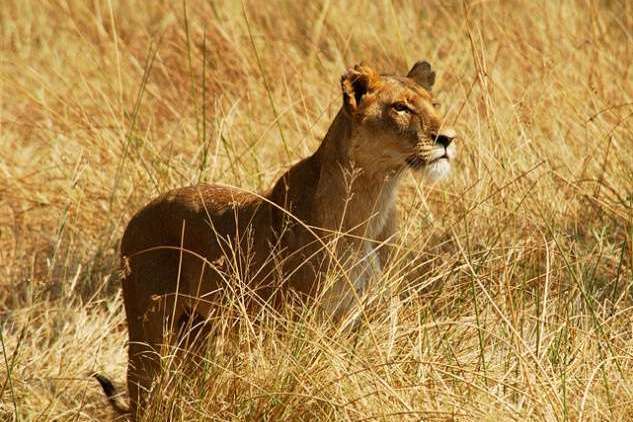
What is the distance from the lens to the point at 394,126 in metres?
4.88

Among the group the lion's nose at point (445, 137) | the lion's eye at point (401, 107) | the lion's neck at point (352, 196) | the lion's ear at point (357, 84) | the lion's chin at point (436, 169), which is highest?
the lion's ear at point (357, 84)

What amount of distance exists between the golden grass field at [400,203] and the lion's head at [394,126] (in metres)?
0.28

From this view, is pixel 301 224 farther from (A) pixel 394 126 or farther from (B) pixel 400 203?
(B) pixel 400 203

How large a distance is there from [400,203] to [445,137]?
1498 millimetres

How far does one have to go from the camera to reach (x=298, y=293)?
4723 mm

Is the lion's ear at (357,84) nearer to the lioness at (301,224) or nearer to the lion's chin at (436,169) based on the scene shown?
the lioness at (301,224)

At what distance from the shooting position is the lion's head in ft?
15.7

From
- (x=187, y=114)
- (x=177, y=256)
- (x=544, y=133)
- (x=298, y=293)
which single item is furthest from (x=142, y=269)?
(x=187, y=114)

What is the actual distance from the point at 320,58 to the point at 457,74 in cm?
86

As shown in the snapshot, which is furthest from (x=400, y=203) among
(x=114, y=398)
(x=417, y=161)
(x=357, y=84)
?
(x=114, y=398)

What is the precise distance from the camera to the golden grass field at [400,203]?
4.14 metres

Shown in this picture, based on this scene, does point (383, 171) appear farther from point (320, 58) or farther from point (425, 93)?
point (320, 58)

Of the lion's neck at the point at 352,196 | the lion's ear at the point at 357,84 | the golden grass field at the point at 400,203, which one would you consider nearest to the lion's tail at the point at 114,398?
the golden grass field at the point at 400,203

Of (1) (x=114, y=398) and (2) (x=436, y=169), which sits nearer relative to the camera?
(2) (x=436, y=169)
